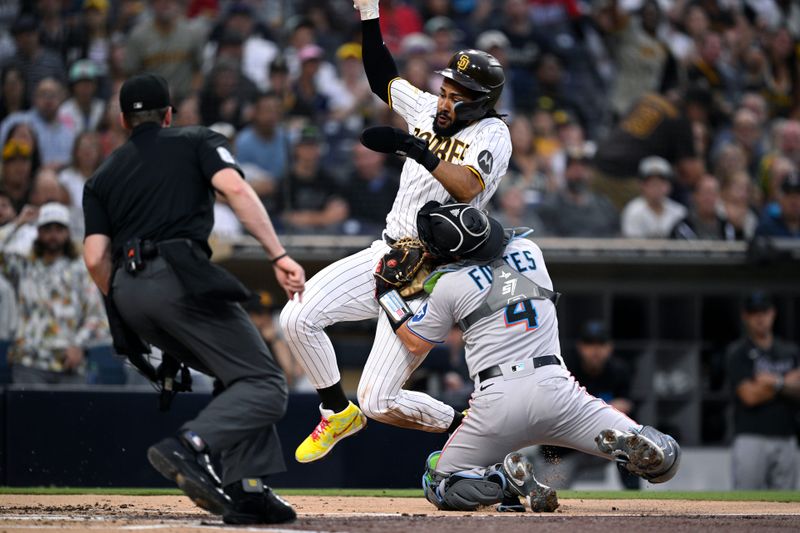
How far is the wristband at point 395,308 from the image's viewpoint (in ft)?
21.6

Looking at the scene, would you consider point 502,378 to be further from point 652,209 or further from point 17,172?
point 652,209

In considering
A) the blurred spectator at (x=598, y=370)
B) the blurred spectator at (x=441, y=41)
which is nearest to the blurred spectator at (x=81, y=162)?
the blurred spectator at (x=441, y=41)

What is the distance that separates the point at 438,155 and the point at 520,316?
1000mm

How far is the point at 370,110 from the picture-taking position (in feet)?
41.4

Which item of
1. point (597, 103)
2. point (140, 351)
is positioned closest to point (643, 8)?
point (597, 103)

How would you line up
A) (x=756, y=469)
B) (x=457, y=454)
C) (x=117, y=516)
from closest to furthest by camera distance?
(x=117, y=516), (x=457, y=454), (x=756, y=469)

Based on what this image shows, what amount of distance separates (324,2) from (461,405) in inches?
244

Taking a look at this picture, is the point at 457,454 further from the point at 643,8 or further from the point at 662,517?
the point at 643,8

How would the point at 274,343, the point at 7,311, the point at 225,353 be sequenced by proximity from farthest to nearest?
the point at 274,343 → the point at 7,311 → the point at 225,353

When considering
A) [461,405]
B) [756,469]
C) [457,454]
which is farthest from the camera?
[756,469]

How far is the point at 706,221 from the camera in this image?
40.5 feet

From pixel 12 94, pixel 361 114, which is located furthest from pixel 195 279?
pixel 361 114

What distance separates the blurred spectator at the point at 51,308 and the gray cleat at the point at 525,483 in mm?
4202

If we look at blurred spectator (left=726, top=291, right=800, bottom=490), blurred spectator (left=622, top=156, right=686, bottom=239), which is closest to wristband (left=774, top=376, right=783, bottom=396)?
blurred spectator (left=726, top=291, right=800, bottom=490)
